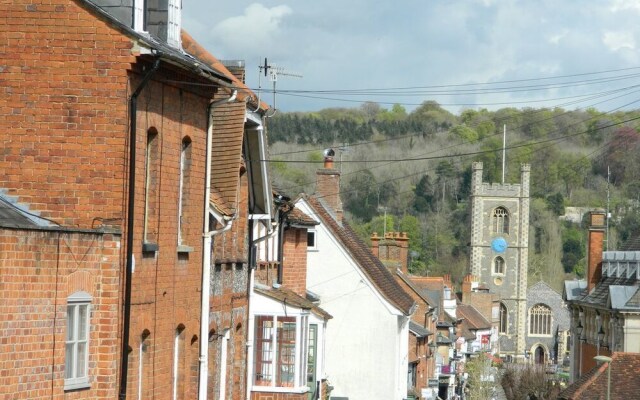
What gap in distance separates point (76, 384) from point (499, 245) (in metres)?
130

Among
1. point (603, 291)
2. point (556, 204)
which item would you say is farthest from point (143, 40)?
point (556, 204)

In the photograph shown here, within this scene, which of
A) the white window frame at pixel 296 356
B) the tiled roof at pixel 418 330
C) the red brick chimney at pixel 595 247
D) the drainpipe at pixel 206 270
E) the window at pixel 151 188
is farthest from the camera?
the red brick chimney at pixel 595 247

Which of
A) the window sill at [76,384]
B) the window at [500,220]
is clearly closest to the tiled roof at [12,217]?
the window sill at [76,384]

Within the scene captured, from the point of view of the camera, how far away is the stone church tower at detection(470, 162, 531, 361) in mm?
142250

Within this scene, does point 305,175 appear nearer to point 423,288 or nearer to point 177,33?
point 423,288

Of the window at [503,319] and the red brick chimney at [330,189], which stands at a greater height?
the red brick chimney at [330,189]

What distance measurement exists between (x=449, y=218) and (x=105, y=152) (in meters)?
167

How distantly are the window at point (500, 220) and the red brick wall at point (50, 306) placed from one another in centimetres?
13074

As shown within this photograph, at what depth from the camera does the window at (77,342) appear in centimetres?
1456

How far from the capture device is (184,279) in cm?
1850

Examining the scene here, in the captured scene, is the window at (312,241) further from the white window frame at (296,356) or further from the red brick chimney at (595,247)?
the red brick chimney at (595,247)

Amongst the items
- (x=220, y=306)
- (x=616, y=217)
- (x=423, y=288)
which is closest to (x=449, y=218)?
(x=616, y=217)

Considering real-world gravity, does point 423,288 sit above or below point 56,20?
below

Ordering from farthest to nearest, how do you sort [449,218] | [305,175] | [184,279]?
[449,218], [305,175], [184,279]
